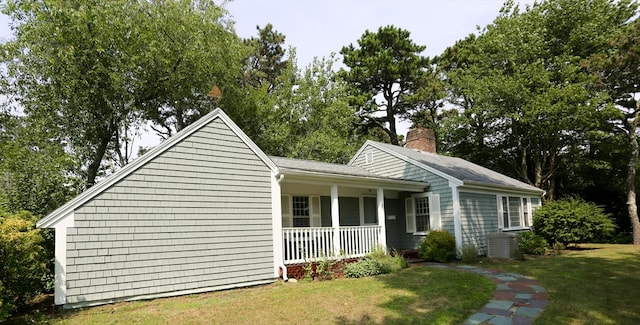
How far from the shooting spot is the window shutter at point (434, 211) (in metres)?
14.1

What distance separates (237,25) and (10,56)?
37.6 feet

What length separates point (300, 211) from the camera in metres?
12.8

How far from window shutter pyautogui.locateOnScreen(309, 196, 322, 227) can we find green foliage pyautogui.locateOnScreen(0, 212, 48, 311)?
7.56 meters

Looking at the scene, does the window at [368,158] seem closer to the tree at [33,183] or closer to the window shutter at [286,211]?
the window shutter at [286,211]

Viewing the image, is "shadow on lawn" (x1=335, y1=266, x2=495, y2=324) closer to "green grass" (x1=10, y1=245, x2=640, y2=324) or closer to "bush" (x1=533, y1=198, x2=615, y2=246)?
"green grass" (x1=10, y1=245, x2=640, y2=324)

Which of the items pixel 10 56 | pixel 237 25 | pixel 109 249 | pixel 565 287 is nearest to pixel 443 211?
pixel 565 287

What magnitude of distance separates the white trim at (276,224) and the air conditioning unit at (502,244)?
812 cm

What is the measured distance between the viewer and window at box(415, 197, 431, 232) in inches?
585

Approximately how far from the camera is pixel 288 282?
9.78 m

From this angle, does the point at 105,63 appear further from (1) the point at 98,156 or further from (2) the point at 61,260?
(2) the point at 61,260

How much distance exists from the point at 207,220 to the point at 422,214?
902 centimetres

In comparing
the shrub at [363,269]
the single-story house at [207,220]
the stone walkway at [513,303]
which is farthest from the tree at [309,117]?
the stone walkway at [513,303]

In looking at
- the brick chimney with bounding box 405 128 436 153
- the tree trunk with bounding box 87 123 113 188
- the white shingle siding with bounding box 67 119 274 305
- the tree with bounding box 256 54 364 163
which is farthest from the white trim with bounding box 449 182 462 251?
the tree trunk with bounding box 87 123 113 188

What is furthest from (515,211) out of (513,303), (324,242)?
(513,303)
